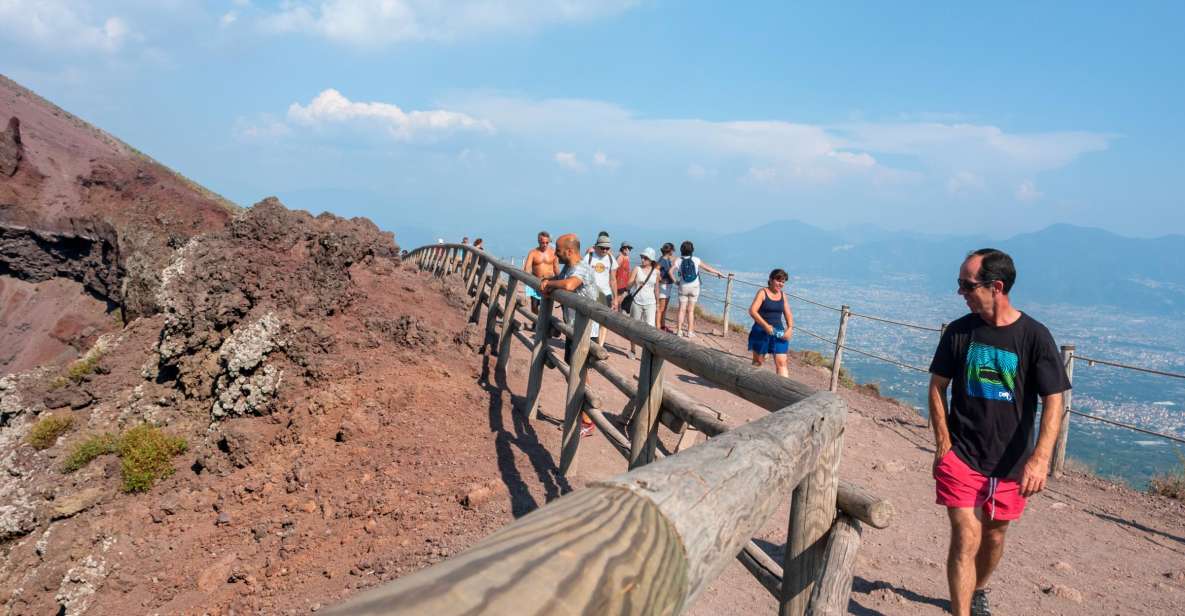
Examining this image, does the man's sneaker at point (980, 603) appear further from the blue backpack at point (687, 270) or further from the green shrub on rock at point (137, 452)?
the blue backpack at point (687, 270)

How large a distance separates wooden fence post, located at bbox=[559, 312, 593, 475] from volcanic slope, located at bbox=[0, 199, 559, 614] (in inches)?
12.1

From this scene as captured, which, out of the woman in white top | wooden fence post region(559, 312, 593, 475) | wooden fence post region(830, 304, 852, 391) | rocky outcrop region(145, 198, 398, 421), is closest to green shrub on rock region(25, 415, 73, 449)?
rocky outcrop region(145, 198, 398, 421)

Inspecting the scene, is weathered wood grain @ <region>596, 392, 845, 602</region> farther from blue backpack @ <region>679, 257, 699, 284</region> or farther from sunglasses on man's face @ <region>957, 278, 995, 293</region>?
blue backpack @ <region>679, 257, 699, 284</region>

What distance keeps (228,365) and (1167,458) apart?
81511 mm

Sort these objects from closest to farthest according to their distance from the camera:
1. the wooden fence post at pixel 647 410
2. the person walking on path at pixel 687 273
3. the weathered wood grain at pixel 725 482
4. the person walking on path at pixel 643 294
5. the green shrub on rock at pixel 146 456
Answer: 1. the weathered wood grain at pixel 725 482
2. the wooden fence post at pixel 647 410
3. the green shrub on rock at pixel 146 456
4. the person walking on path at pixel 643 294
5. the person walking on path at pixel 687 273

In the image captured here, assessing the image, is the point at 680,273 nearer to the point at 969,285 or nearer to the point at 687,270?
the point at 687,270

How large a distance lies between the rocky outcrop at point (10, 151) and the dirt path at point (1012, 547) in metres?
12.8

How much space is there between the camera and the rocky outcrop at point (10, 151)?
13500 millimetres

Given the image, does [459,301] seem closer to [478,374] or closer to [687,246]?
[478,374]

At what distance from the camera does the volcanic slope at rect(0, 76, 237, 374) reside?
35.3 ft

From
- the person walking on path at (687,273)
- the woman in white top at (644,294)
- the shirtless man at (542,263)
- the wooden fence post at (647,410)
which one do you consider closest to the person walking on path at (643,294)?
the woman in white top at (644,294)

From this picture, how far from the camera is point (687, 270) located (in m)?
11.5

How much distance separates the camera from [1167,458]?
62031 millimetres

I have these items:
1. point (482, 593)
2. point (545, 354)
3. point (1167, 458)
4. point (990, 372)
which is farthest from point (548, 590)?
point (1167, 458)
